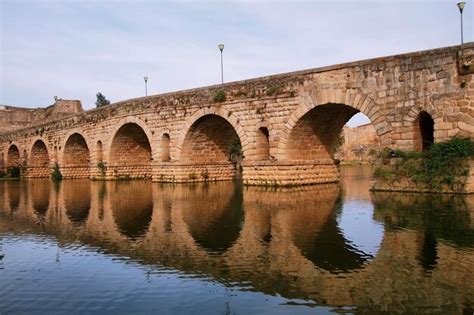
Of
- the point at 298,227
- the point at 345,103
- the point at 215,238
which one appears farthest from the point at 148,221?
the point at 345,103

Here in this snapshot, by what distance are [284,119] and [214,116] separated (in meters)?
4.59

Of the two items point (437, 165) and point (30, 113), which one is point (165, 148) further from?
point (30, 113)

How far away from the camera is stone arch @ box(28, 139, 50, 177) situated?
39.8m

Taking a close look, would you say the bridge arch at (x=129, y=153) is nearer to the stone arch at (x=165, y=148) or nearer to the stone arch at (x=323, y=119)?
the stone arch at (x=165, y=148)

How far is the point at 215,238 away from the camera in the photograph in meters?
9.16

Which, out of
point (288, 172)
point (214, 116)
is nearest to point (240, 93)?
point (214, 116)

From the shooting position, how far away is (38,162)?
40.2m

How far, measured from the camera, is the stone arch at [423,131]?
15.0 m

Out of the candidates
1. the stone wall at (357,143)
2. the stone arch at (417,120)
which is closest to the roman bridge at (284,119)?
the stone arch at (417,120)

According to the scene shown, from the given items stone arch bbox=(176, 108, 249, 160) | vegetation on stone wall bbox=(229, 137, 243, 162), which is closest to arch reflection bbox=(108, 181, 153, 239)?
stone arch bbox=(176, 108, 249, 160)

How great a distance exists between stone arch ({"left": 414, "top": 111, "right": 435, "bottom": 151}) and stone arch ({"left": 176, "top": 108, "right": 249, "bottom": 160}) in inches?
293

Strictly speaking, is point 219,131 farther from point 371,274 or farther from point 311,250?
point 371,274

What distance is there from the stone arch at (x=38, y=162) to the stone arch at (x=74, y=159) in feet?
19.1

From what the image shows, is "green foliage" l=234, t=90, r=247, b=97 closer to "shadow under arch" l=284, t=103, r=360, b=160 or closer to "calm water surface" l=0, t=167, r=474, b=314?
"shadow under arch" l=284, t=103, r=360, b=160
